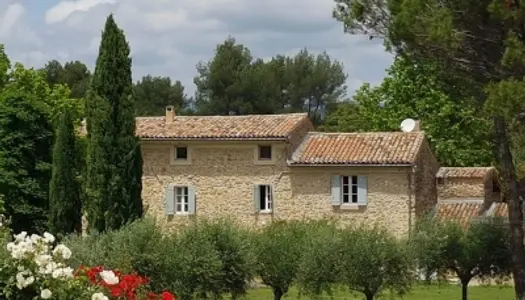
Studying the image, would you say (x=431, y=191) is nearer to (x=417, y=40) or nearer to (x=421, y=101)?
(x=421, y=101)

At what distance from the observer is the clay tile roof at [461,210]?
131 ft

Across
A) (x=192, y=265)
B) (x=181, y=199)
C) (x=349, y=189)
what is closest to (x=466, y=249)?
(x=192, y=265)

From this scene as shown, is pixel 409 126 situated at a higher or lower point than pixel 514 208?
higher

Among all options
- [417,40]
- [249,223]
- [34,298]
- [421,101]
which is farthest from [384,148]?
[34,298]

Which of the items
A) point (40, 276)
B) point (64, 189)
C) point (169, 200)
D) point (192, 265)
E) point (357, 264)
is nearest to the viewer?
point (40, 276)

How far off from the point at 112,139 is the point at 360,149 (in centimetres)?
1151

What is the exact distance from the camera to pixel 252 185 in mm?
40812

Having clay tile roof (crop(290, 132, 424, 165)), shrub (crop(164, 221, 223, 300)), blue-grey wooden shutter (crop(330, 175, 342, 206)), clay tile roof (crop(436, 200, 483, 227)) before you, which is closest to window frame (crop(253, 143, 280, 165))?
clay tile roof (crop(290, 132, 424, 165))

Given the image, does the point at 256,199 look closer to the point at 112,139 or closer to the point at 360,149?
the point at 360,149

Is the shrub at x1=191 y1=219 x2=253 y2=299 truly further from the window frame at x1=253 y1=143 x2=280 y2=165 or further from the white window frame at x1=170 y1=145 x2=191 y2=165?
the white window frame at x1=170 y1=145 x2=191 y2=165

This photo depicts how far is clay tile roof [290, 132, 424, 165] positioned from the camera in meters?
38.8

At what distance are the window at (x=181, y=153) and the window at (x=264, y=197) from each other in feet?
10.7

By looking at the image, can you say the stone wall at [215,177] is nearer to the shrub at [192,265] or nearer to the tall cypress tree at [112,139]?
the tall cypress tree at [112,139]

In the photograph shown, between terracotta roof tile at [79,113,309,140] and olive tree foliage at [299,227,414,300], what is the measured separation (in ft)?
43.2
